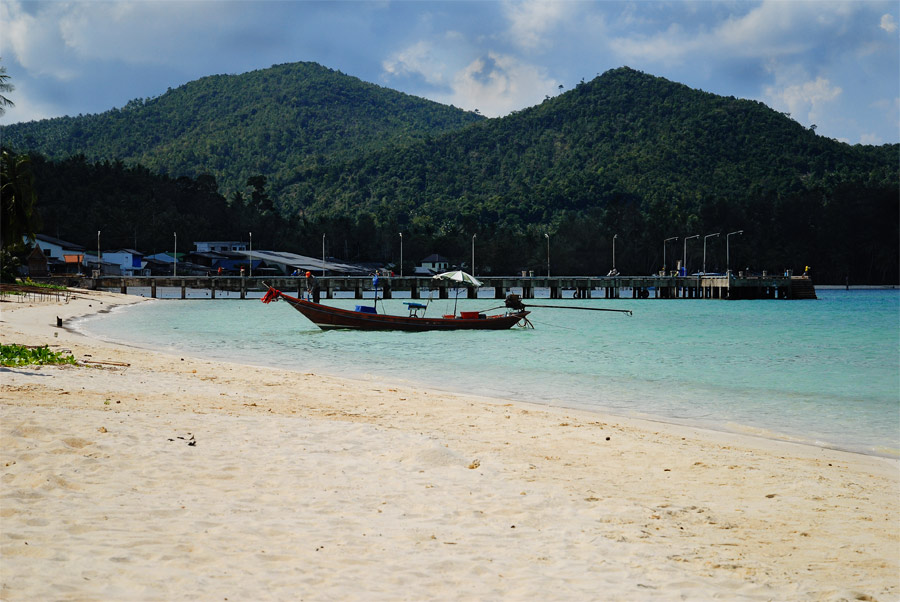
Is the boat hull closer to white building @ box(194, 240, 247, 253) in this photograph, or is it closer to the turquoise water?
the turquoise water

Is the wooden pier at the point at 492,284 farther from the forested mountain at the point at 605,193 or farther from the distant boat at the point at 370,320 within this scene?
the forested mountain at the point at 605,193

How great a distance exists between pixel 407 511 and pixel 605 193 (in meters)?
163

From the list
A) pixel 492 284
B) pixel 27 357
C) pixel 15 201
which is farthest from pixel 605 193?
pixel 27 357

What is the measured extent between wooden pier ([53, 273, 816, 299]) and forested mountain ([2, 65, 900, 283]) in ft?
128

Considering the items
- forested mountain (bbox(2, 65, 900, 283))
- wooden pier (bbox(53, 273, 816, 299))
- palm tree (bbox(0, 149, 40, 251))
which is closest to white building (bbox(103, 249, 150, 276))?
wooden pier (bbox(53, 273, 816, 299))

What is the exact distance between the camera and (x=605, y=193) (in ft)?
538

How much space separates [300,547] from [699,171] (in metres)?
169

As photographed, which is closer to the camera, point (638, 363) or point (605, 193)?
point (638, 363)

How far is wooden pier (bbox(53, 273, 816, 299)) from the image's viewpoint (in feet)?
270

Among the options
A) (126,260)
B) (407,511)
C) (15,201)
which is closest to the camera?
(407,511)

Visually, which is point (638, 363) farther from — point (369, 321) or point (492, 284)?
point (492, 284)

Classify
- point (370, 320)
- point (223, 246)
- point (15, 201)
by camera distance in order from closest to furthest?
1. point (370, 320)
2. point (15, 201)
3. point (223, 246)

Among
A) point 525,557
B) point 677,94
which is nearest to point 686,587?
point 525,557

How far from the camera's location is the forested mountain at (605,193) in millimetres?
143375
